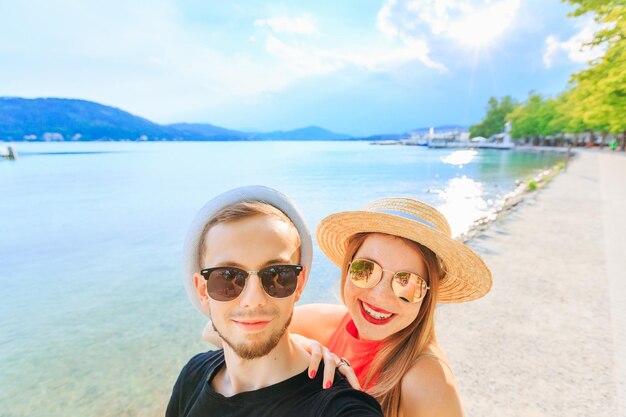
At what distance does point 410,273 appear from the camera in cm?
170

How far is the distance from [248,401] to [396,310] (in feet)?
2.81

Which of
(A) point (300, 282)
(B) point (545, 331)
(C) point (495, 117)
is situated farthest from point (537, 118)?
(A) point (300, 282)

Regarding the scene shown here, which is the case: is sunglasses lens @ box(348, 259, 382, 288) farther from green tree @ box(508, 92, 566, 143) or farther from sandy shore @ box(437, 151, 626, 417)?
green tree @ box(508, 92, 566, 143)

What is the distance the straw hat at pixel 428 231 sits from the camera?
1637mm

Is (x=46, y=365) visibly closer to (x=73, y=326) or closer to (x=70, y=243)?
(x=73, y=326)

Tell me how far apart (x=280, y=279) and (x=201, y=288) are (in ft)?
1.03

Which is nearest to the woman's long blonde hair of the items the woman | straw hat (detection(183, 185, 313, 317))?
the woman

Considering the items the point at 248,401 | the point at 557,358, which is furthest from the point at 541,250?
the point at 248,401

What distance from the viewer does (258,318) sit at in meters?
1.13

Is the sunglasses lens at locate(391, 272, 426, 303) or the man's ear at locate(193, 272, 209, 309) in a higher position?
the man's ear at locate(193, 272, 209, 309)

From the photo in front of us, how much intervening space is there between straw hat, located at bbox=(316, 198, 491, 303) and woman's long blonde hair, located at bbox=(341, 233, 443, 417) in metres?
0.08

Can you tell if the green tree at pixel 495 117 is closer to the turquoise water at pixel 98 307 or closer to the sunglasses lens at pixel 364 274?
the turquoise water at pixel 98 307

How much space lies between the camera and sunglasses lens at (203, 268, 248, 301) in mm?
1146

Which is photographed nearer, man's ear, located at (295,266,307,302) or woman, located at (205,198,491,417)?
man's ear, located at (295,266,307,302)
